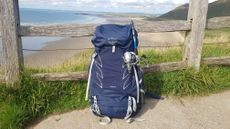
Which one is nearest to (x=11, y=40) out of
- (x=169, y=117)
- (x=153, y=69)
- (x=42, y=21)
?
(x=153, y=69)

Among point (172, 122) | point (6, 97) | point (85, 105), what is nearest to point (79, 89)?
point (85, 105)

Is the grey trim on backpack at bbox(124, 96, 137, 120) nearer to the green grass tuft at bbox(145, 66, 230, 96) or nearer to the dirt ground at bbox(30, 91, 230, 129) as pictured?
the dirt ground at bbox(30, 91, 230, 129)

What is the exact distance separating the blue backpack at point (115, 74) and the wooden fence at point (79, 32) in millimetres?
507

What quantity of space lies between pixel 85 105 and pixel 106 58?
0.91 metres

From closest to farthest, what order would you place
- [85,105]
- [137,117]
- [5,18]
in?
[5,18] < [137,117] < [85,105]

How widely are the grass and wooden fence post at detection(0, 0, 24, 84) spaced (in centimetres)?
15

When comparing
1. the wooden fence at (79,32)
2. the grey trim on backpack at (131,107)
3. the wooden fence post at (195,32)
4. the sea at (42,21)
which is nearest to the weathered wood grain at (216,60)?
the wooden fence at (79,32)

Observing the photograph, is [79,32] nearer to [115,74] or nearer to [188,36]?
[115,74]

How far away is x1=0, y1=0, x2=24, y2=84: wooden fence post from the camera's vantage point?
3.87 meters

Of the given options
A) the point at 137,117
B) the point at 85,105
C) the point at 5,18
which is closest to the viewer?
the point at 5,18

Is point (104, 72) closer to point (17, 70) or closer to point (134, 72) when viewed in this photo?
point (134, 72)

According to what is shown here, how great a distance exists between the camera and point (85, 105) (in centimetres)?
444

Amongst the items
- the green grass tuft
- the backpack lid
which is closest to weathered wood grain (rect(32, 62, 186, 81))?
the green grass tuft

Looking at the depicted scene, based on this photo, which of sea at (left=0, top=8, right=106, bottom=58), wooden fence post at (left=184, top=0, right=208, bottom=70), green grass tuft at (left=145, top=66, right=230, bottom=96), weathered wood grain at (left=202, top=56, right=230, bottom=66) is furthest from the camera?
sea at (left=0, top=8, right=106, bottom=58)
